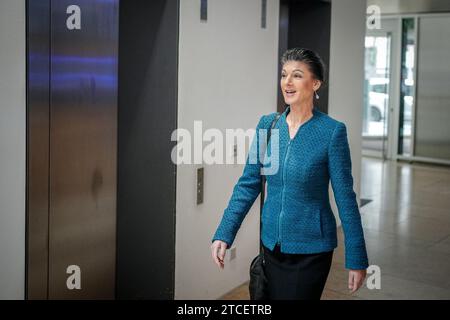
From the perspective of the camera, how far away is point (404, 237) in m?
7.26

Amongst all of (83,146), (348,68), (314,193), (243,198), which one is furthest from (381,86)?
(314,193)

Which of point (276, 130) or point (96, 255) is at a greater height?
point (276, 130)

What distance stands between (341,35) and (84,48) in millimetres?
4146

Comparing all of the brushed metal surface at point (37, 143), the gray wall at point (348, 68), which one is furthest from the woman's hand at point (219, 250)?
the gray wall at point (348, 68)

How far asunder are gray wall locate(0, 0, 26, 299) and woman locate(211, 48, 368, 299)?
128cm

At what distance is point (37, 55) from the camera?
10.7ft

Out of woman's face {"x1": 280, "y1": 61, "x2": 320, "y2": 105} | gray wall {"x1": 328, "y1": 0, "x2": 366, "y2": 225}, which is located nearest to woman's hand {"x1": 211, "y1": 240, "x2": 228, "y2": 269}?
woman's face {"x1": 280, "y1": 61, "x2": 320, "y2": 105}

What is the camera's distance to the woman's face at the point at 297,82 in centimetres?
280

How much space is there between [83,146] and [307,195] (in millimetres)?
1564

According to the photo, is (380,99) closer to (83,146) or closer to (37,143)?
(83,146)
